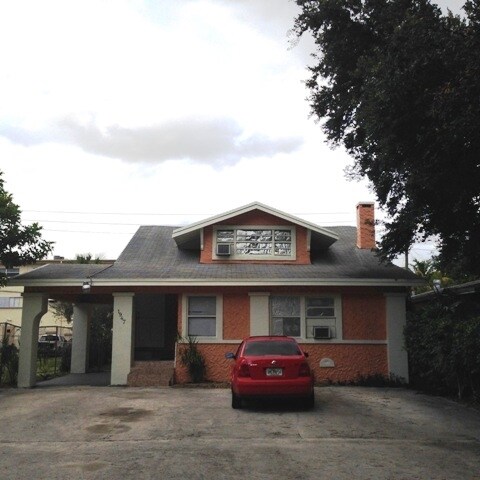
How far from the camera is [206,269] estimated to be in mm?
16438

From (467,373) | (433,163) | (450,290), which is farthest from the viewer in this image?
(450,290)

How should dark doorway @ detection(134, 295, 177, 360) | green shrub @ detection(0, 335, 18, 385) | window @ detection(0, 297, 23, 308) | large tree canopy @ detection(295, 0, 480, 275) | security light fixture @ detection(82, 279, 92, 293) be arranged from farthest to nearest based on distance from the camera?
1. window @ detection(0, 297, 23, 308)
2. dark doorway @ detection(134, 295, 177, 360)
3. green shrub @ detection(0, 335, 18, 385)
4. security light fixture @ detection(82, 279, 92, 293)
5. large tree canopy @ detection(295, 0, 480, 275)

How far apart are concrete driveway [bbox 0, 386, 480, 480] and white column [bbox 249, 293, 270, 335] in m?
3.45

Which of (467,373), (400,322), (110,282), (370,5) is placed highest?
(370,5)

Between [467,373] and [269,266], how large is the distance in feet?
23.6

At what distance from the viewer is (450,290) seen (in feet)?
44.4

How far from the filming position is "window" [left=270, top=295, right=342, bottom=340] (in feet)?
51.4

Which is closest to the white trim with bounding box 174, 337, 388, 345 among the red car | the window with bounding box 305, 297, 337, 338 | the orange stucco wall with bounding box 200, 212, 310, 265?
the window with bounding box 305, 297, 337, 338

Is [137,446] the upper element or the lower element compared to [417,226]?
lower

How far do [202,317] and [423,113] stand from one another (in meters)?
9.15

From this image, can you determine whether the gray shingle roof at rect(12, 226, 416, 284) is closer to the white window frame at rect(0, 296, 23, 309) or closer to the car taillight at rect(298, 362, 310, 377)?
the car taillight at rect(298, 362, 310, 377)

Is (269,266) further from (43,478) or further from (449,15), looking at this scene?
(43,478)

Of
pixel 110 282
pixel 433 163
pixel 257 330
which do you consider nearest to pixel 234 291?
pixel 257 330

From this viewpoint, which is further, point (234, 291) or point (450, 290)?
point (234, 291)
